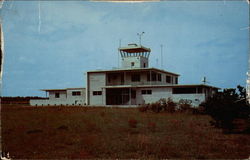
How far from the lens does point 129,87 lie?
32250mm

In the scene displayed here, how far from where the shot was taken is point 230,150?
687cm

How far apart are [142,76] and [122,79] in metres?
2.75

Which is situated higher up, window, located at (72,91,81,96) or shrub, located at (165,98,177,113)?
window, located at (72,91,81,96)

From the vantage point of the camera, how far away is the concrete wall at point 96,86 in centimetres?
3391

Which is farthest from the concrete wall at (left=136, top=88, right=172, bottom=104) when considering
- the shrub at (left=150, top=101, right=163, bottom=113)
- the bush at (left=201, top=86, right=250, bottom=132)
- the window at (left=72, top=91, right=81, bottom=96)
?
the bush at (left=201, top=86, right=250, bottom=132)

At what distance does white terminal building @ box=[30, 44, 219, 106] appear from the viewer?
31125 mm

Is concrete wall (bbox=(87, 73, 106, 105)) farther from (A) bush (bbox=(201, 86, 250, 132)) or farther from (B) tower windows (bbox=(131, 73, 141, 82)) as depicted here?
(A) bush (bbox=(201, 86, 250, 132))

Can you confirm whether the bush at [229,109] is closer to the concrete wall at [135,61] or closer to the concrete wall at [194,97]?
the concrete wall at [194,97]

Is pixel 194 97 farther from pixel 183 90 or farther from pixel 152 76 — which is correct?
pixel 152 76

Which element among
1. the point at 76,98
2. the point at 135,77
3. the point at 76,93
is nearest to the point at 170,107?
the point at 135,77

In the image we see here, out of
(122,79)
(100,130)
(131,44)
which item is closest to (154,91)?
(122,79)

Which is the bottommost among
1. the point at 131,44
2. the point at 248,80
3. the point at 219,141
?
the point at 219,141

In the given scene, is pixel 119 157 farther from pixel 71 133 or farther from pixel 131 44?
pixel 131 44

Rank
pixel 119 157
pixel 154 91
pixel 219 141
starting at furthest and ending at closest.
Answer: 1. pixel 154 91
2. pixel 219 141
3. pixel 119 157
